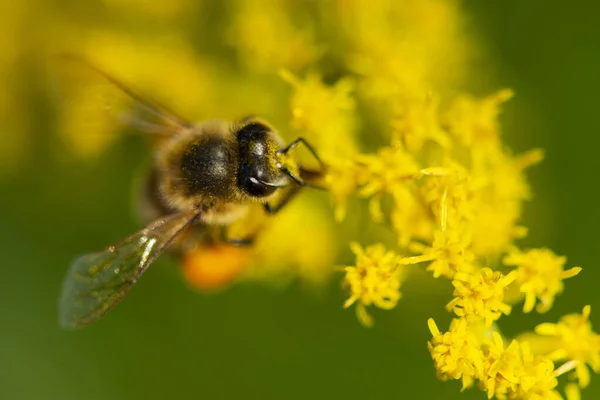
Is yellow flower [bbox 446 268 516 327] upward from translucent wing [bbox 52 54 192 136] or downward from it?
downward

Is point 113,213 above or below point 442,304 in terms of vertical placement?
above

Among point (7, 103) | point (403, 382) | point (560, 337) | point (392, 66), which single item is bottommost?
point (560, 337)

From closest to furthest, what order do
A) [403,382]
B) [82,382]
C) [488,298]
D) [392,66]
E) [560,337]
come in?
[488,298], [560,337], [392,66], [403,382], [82,382]

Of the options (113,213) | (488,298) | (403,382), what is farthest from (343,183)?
(113,213)

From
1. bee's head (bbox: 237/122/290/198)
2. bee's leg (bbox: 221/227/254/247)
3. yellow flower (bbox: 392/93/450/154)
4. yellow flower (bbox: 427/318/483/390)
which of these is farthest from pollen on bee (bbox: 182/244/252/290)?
yellow flower (bbox: 427/318/483/390)

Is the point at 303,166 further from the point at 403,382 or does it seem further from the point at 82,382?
the point at 82,382

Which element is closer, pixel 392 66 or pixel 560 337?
pixel 560 337

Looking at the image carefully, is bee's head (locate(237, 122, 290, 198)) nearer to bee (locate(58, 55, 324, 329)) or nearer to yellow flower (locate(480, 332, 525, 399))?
bee (locate(58, 55, 324, 329))
